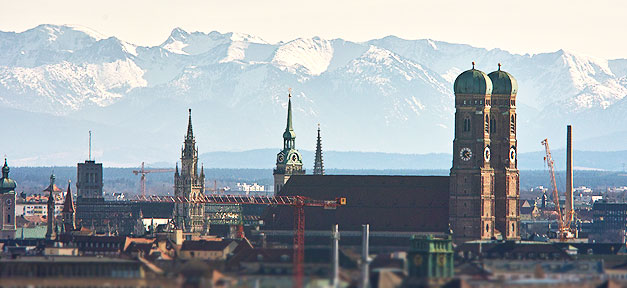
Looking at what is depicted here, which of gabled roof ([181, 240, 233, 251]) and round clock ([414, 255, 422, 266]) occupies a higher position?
gabled roof ([181, 240, 233, 251])

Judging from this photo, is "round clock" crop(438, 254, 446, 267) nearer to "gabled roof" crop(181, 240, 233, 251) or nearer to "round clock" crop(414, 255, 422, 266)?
"round clock" crop(414, 255, 422, 266)

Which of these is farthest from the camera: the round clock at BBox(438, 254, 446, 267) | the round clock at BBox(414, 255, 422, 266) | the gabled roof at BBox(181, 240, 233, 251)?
the gabled roof at BBox(181, 240, 233, 251)

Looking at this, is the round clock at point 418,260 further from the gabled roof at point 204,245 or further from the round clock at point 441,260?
the gabled roof at point 204,245

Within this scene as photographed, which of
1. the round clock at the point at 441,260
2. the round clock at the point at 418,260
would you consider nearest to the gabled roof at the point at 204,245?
the round clock at the point at 441,260

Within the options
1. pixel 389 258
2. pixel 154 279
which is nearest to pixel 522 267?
pixel 389 258

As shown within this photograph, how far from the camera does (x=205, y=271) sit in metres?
130

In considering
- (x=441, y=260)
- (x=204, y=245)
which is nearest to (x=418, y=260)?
(x=441, y=260)

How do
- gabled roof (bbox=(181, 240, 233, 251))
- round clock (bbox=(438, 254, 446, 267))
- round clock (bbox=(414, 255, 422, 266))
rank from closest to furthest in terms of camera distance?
round clock (bbox=(414, 255, 422, 266)), round clock (bbox=(438, 254, 446, 267)), gabled roof (bbox=(181, 240, 233, 251))

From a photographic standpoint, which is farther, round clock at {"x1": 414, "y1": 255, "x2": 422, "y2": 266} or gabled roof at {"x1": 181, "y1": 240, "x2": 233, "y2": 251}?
gabled roof at {"x1": 181, "y1": 240, "x2": 233, "y2": 251}

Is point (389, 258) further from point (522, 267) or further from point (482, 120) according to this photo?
point (482, 120)

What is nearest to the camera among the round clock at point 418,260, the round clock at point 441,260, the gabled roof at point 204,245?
the round clock at point 418,260

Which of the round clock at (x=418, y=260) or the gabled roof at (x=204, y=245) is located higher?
the gabled roof at (x=204, y=245)

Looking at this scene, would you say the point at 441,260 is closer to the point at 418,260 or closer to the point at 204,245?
the point at 418,260

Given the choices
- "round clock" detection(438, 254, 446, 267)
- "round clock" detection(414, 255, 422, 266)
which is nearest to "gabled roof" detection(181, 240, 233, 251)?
"round clock" detection(438, 254, 446, 267)
